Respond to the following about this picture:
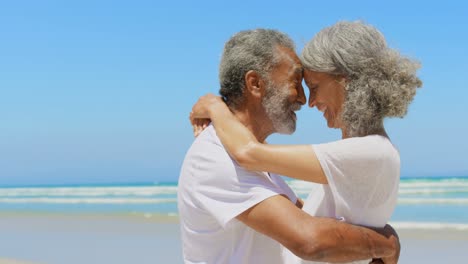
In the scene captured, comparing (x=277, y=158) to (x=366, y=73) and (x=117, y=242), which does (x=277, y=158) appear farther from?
(x=117, y=242)

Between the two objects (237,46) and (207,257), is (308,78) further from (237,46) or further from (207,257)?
(207,257)

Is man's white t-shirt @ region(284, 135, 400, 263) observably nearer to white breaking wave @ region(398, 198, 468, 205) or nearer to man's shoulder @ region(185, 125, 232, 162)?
man's shoulder @ region(185, 125, 232, 162)

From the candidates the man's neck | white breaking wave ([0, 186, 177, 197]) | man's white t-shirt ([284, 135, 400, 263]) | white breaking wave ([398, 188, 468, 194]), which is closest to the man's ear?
the man's neck

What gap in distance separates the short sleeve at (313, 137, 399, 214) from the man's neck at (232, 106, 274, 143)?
491 mm


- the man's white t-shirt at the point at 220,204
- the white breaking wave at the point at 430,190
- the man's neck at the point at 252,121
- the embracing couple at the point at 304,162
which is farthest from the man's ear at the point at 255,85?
the white breaking wave at the point at 430,190

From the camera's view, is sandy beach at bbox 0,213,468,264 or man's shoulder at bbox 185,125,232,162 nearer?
man's shoulder at bbox 185,125,232,162

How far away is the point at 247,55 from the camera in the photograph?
127 inches

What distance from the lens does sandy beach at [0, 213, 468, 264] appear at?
33.1ft

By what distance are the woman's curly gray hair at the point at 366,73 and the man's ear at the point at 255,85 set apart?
0.34 metres

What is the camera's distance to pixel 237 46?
10.6 feet

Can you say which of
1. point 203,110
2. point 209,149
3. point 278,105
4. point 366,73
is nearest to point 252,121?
point 278,105

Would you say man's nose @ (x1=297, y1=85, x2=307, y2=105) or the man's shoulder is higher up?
man's nose @ (x1=297, y1=85, x2=307, y2=105)

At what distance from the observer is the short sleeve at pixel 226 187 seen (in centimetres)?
284

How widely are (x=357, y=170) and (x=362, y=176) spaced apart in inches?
1.6
